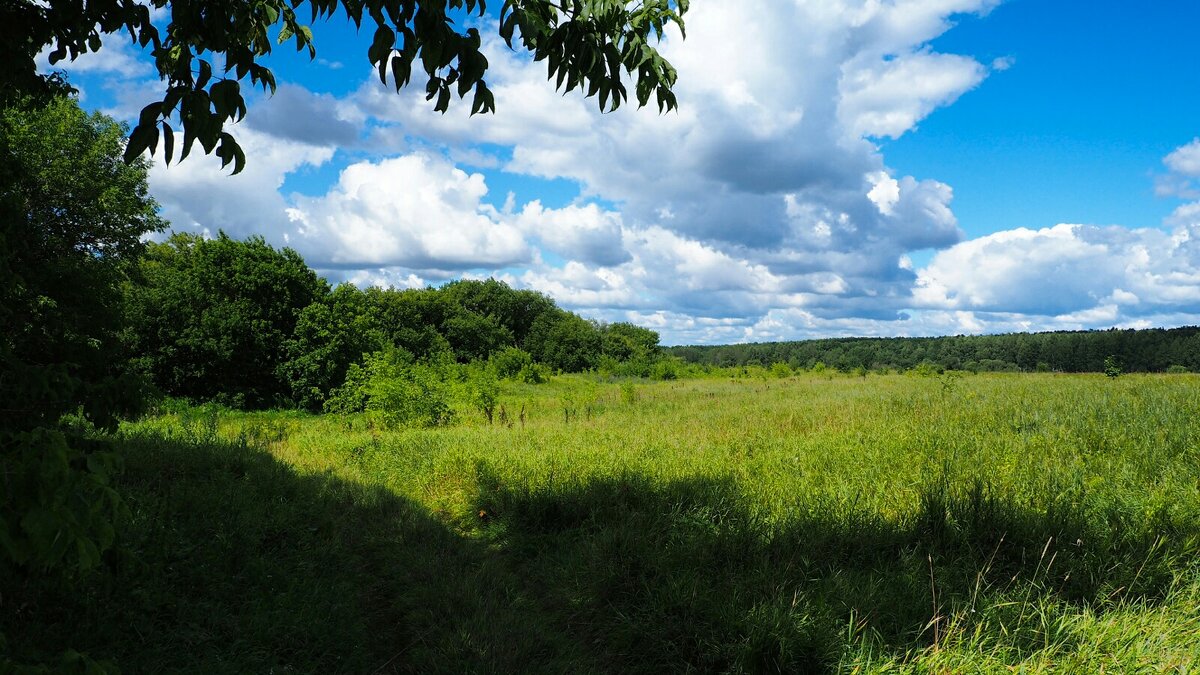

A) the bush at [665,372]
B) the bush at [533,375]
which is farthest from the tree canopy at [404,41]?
the bush at [665,372]

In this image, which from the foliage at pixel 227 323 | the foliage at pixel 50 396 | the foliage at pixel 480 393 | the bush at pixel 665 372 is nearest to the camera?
the foliage at pixel 50 396

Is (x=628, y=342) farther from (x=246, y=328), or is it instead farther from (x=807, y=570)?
(x=807, y=570)

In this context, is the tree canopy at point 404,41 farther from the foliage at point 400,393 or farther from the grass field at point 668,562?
the foliage at point 400,393

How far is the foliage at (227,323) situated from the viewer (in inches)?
1177

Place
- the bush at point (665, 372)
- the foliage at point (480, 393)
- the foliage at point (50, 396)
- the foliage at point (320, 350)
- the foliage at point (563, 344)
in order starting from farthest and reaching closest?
the foliage at point (563, 344)
the bush at point (665, 372)
the foliage at point (320, 350)
the foliage at point (480, 393)
the foliage at point (50, 396)

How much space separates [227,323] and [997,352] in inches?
4388

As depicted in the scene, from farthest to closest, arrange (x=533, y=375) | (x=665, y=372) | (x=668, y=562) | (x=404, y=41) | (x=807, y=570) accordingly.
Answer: (x=665, y=372), (x=533, y=375), (x=668, y=562), (x=807, y=570), (x=404, y=41)

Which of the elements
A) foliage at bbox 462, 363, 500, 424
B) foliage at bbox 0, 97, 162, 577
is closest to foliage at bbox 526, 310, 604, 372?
foliage at bbox 462, 363, 500, 424

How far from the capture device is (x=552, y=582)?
573 centimetres

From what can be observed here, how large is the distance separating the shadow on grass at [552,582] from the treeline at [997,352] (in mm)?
45869

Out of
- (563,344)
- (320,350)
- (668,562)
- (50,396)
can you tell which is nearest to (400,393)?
(668,562)

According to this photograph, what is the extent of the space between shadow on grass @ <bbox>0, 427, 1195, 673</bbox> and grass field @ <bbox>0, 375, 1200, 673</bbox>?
2 cm

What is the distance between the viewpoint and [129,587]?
15.2ft

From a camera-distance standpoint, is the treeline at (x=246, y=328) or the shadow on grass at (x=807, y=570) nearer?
the shadow on grass at (x=807, y=570)
